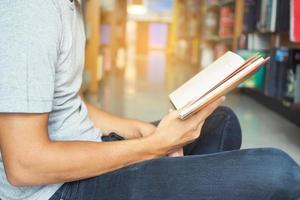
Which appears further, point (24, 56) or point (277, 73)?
point (277, 73)

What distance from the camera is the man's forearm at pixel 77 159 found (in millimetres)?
574

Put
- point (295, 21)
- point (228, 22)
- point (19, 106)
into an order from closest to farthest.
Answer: point (19, 106)
point (295, 21)
point (228, 22)

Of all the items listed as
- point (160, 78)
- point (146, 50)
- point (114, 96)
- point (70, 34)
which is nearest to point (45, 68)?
point (70, 34)

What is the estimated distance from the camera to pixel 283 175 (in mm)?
563

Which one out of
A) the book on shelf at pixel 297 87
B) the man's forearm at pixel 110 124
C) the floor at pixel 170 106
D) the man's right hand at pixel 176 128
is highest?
the man's right hand at pixel 176 128

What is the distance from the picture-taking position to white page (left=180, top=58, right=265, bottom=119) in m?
0.61

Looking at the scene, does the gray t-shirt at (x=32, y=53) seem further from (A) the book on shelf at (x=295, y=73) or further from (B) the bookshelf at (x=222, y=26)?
(B) the bookshelf at (x=222, y=26)

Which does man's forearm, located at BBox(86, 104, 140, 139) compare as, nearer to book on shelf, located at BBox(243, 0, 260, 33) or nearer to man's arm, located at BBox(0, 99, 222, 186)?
man's arm, located at BBox(0, 99, 222, 186)

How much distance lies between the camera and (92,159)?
609 millimetres

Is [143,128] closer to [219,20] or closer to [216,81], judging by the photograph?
[216,81]

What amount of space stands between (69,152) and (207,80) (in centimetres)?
27

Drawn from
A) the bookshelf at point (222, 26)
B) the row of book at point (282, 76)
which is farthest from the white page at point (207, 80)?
the bookshelf at point (222, 26)

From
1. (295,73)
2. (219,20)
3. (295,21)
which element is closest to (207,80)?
(295,21)

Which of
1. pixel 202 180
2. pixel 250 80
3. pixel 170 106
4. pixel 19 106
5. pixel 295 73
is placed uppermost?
pixel 19 106
